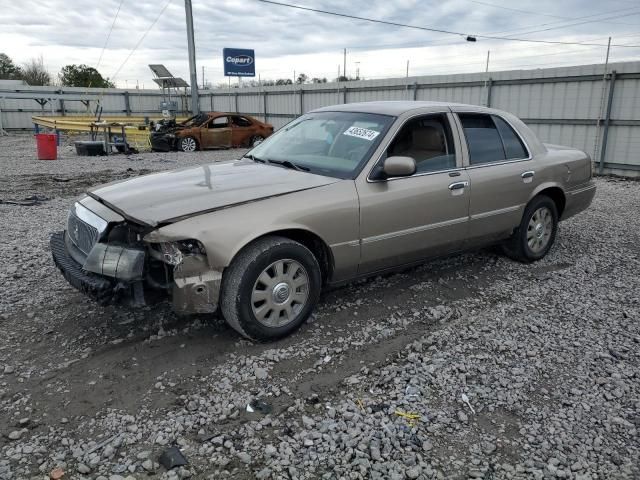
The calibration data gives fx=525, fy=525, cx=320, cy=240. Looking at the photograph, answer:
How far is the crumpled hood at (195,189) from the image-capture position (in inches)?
137

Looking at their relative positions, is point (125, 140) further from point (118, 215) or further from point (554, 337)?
point (554, 337)

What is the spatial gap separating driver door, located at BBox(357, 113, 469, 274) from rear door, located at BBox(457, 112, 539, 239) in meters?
0.16

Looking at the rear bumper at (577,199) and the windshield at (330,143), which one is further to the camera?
the rear bumper at (577,199)

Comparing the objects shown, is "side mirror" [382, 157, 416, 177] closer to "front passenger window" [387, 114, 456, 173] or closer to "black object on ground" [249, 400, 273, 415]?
"front passenger window" [387, 114, 456, 173]

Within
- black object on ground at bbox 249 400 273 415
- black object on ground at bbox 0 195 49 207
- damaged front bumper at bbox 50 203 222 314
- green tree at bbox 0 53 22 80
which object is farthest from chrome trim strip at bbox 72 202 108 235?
green tree at bbox 0 53 22 80

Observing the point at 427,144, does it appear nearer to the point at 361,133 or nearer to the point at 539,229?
the point at 361,133

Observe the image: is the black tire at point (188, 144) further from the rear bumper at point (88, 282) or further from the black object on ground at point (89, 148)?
the rear bumper at point (88, 282)

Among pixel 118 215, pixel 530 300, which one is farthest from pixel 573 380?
pixel 118 215

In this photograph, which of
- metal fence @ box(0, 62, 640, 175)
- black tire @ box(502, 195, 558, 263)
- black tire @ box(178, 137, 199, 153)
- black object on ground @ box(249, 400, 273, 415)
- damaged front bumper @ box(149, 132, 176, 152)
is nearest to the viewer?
black object on ground @ box(249, 400, 273, 415)

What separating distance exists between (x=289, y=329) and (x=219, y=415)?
100 cm

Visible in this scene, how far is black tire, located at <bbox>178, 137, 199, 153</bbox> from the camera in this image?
60.2ft

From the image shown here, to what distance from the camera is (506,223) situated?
208 inches

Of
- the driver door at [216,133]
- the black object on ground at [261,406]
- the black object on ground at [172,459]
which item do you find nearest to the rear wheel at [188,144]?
the driver door at [216,133]

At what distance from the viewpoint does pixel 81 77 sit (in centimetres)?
4806
